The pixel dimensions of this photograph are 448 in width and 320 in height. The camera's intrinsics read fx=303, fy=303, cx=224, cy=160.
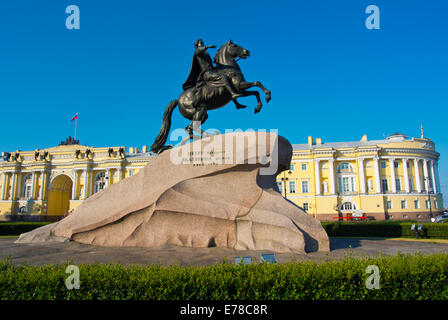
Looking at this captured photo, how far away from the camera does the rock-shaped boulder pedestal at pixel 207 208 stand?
8.06m

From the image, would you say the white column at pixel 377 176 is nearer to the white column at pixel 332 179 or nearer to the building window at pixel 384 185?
the building window at pixel 384 185

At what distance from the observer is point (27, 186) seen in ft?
237

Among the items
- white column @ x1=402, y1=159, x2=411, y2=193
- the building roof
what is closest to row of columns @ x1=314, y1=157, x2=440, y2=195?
white column @ x1=402, y1=159, x2=411, y2=193

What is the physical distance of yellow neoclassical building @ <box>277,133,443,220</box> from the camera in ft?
193

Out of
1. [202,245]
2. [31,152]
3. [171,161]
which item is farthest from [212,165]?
[31,152]

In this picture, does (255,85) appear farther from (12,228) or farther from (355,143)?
(355,143)

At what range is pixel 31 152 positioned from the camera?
73.4 meters

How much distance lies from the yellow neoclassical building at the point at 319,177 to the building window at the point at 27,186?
0.24m

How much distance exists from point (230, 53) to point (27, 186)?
7870cm

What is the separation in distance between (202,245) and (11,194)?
3181 inches

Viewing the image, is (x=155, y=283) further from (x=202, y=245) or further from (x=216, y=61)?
(x=216, y=61)

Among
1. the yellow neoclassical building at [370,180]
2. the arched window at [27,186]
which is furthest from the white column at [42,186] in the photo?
the yellow neoclassical building at [370,180]

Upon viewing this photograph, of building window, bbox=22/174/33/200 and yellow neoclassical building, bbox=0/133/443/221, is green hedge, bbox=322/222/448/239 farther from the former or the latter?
building window, bbox=22/174/33/200
